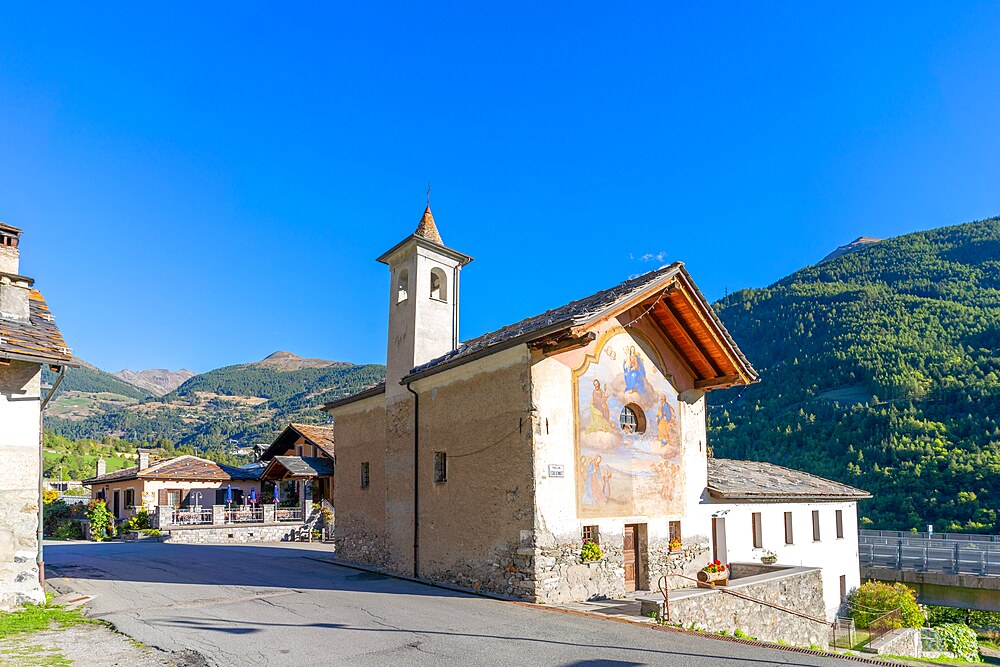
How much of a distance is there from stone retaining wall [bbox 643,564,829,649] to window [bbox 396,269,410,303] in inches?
457

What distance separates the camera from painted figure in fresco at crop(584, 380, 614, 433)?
16.0 metres

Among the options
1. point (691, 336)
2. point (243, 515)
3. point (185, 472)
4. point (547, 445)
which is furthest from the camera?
point (185, 472)

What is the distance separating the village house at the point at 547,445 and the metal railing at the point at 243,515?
1619cm

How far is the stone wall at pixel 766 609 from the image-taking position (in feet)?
45.3

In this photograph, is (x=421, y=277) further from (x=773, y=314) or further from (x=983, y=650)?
(x=773, y=314)

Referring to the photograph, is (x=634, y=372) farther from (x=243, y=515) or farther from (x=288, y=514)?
(x=288, y=514)

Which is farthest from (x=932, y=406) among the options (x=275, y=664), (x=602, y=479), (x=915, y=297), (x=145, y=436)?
(x=145, y=436)

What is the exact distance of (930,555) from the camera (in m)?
27.8

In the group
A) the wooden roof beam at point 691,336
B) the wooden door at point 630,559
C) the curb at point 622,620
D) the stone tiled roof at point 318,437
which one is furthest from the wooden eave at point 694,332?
the stone tiled roof at point 318,437

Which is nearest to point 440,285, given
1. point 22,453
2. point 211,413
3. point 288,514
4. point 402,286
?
point 402,286

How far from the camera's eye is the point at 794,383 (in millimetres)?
80188

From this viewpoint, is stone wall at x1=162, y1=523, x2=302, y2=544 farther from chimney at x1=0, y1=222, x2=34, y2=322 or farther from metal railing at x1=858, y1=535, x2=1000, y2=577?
metal railing at x1=858, y1=535, x2=1000, y2=577

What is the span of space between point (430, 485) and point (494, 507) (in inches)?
118

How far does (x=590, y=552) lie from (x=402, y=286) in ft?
32.6
